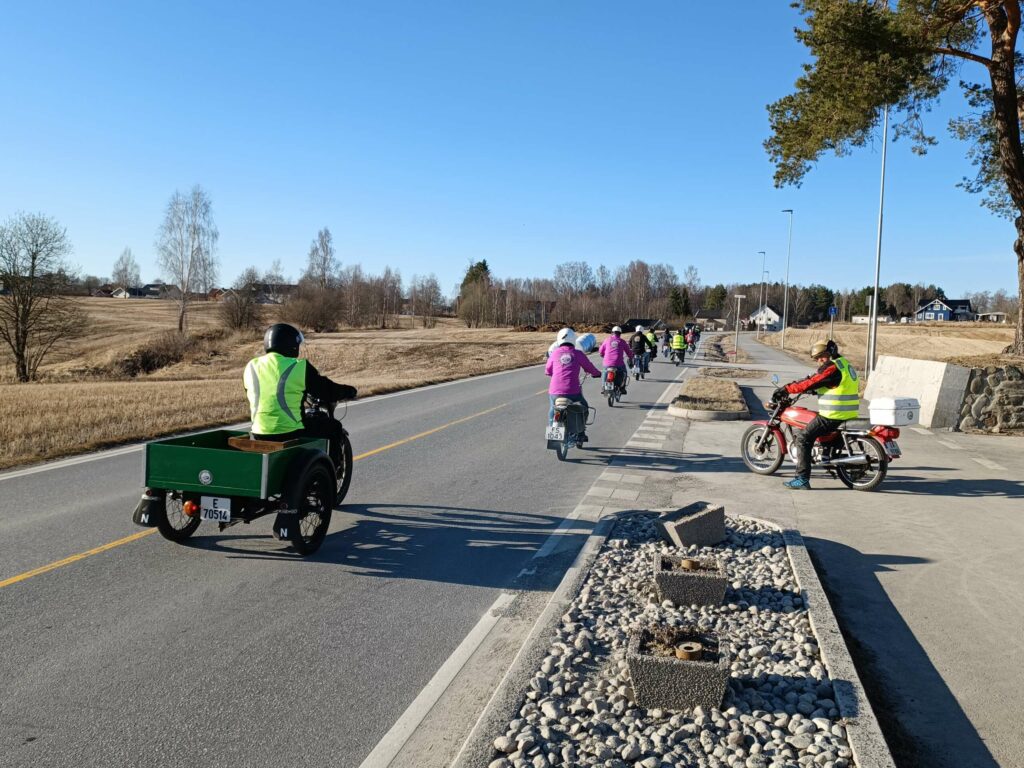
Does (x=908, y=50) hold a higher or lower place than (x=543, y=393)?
higher

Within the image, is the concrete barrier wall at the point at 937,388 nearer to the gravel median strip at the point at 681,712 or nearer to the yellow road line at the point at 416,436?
the yellow road line at the point at 416,436

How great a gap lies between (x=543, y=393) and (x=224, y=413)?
346 inches

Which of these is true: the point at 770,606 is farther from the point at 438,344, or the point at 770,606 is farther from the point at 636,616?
the point at 438,344

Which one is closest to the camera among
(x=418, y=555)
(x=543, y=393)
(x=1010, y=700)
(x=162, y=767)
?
(x=162, y=767)

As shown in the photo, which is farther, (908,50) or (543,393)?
(543,393)

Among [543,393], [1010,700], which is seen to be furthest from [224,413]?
[1010,700]

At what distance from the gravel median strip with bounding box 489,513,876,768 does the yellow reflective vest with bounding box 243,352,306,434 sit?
305 cm

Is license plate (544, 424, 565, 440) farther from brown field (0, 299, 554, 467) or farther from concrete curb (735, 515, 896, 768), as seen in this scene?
brown field (0, 299, 554, 467)

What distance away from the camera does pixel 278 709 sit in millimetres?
3963

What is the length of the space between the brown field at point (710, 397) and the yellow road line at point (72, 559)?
462 inches

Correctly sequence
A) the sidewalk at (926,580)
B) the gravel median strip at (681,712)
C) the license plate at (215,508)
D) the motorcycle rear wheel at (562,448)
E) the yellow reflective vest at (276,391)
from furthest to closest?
the motorcycle rear wheel at (562,448), the yellow reflective vest at (276,391), the license plate at (215,508), the sidewalk at (926,580), the gravel median strip at (681,712)

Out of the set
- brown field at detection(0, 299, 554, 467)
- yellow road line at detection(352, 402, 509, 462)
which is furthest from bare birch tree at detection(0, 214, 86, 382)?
yellow road line at detection(352, 402, 509, 462)

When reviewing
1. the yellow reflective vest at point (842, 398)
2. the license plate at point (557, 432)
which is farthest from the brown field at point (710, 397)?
the yellow reflective vest at point (842, 398)

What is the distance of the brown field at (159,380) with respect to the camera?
43.9 feet
